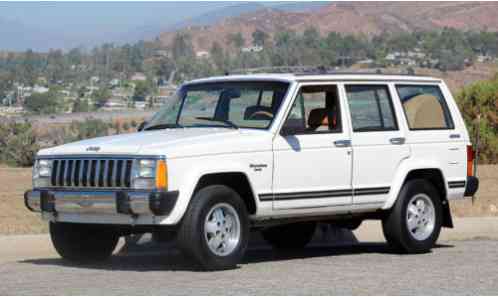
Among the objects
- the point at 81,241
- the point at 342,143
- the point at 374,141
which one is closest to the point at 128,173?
the point at 81,241

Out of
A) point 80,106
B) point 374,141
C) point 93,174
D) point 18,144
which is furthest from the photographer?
point 80,106

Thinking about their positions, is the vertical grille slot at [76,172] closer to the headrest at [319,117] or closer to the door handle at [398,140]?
the headrest at [319,117]

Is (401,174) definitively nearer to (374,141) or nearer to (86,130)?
(374,141)

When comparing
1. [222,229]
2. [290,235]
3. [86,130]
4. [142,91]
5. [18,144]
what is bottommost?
[18,144]

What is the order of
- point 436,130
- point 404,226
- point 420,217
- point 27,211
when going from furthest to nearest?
point 27,211 → point 436,130 → point 420,217 → point 404,226

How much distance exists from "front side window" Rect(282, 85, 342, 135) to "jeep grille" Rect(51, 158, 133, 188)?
6.38 ft

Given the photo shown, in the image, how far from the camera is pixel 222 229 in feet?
35.3

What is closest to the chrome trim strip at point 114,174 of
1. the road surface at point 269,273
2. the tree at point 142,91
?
the road surface at point 269,273

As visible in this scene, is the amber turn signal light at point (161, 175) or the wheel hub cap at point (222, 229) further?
the wheel hub cap at point (222, 229)

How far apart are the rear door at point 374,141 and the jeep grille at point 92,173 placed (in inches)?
107

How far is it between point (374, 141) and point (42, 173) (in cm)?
355

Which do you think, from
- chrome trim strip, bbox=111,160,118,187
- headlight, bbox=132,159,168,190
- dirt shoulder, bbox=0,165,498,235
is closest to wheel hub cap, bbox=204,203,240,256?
headlight, bbox=132,159,168,190

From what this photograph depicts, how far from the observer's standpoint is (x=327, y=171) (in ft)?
38.4

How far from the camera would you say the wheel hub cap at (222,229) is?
10627 millimetres
